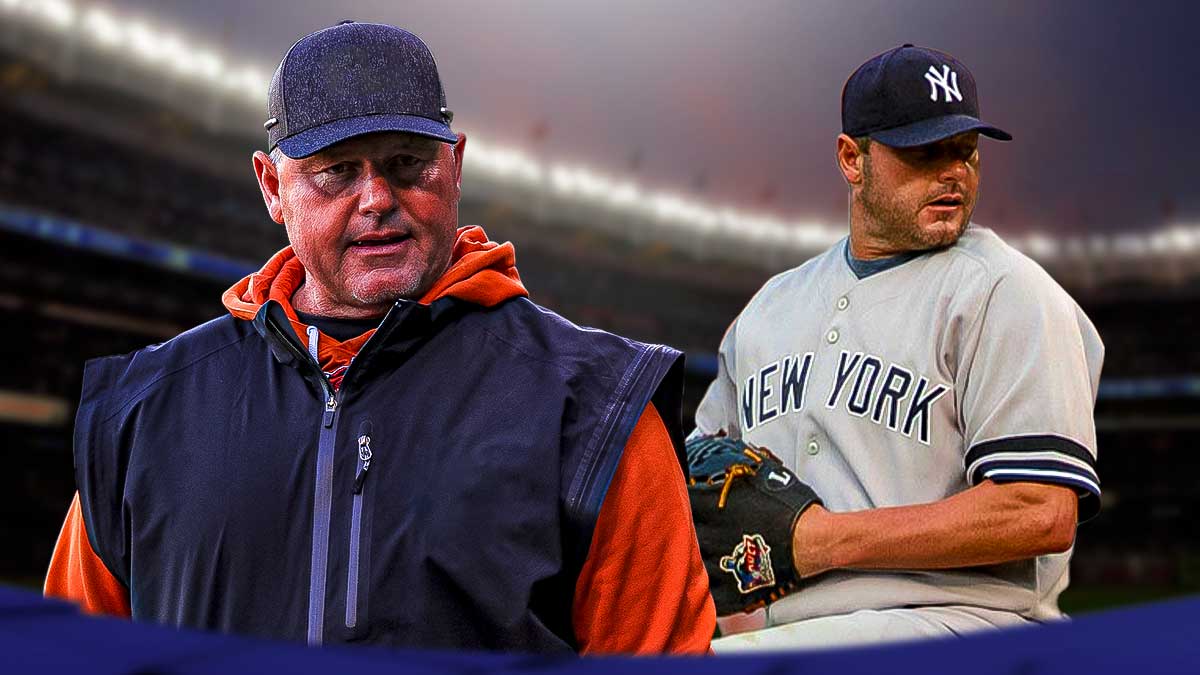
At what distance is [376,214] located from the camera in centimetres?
132

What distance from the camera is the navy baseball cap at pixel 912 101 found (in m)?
1.90

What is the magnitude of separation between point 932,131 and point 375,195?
102cm

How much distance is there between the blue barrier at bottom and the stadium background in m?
12.3

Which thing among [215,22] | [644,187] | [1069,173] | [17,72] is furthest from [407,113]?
[1069,173]

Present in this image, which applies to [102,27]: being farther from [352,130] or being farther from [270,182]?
[352,130]

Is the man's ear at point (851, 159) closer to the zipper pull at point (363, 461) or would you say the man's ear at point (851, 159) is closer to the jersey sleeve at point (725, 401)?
the jersey sleeve at point (725, 401)

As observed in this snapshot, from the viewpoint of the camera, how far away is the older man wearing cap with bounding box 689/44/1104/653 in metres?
1.67

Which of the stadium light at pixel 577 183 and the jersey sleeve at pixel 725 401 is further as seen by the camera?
the stadium light at pixel 577 183

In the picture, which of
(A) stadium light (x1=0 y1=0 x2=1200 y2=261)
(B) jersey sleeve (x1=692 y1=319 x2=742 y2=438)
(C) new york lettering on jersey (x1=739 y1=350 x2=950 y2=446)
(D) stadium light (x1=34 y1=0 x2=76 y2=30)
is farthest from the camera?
(A) stadium light (x1=0 y1=0 x2=1200 y2=261)

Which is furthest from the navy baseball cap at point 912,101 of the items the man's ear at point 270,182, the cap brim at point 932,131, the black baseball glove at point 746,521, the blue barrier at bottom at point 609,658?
the blue barrier at bottom at point 609,658

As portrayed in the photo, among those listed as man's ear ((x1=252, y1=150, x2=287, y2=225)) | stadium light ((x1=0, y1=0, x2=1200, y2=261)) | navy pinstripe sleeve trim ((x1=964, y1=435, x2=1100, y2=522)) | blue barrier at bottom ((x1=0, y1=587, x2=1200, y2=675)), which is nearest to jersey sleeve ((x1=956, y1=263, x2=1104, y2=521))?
navy pinstripe sleeve trim ((x1=964, y1=435, x2=1100, y2=522))

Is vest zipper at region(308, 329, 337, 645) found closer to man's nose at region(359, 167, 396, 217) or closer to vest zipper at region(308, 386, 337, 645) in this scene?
vest zipper at region(308, 386, 337, 645)

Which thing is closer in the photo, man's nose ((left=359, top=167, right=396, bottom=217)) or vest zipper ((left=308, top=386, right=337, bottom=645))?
vest zipper ((left=308, top=386, right=337, bottom=645))

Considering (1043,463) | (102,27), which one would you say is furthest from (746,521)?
(102,27)
